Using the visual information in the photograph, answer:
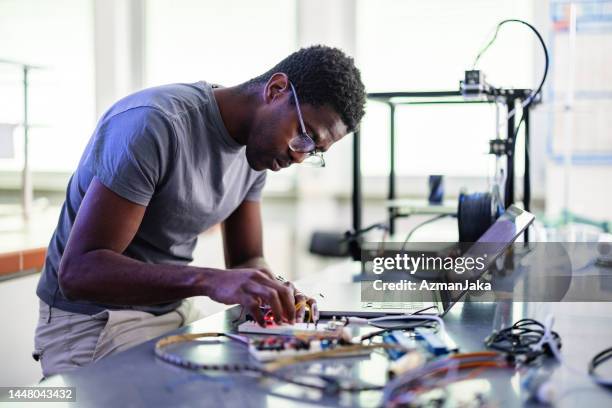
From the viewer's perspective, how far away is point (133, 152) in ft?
3.90

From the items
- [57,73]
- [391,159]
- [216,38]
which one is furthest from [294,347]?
[57,73]

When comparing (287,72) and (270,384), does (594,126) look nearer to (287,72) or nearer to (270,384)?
(287,72)

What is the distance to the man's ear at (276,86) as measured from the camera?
1.34 m

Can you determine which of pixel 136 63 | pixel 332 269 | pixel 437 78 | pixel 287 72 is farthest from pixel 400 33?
pixel 287 72

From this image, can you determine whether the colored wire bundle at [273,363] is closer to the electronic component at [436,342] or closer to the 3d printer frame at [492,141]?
the electronic component at [436,342]

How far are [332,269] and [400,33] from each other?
6.32 ft

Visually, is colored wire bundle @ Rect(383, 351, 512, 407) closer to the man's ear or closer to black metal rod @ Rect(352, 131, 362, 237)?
the man's ear

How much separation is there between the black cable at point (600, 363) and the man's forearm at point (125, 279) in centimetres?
57

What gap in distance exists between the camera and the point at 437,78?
3391 mm

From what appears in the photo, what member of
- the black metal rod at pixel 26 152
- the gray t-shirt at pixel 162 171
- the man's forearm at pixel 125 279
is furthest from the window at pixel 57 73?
the man's forearm at pixel 125 279

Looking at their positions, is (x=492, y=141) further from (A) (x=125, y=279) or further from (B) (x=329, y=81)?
(A) (x=125, y=279)

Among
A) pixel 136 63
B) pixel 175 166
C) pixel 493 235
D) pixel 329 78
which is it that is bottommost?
pixel 493 235

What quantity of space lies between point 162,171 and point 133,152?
84 mm

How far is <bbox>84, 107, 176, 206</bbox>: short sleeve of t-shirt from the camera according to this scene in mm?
1167
